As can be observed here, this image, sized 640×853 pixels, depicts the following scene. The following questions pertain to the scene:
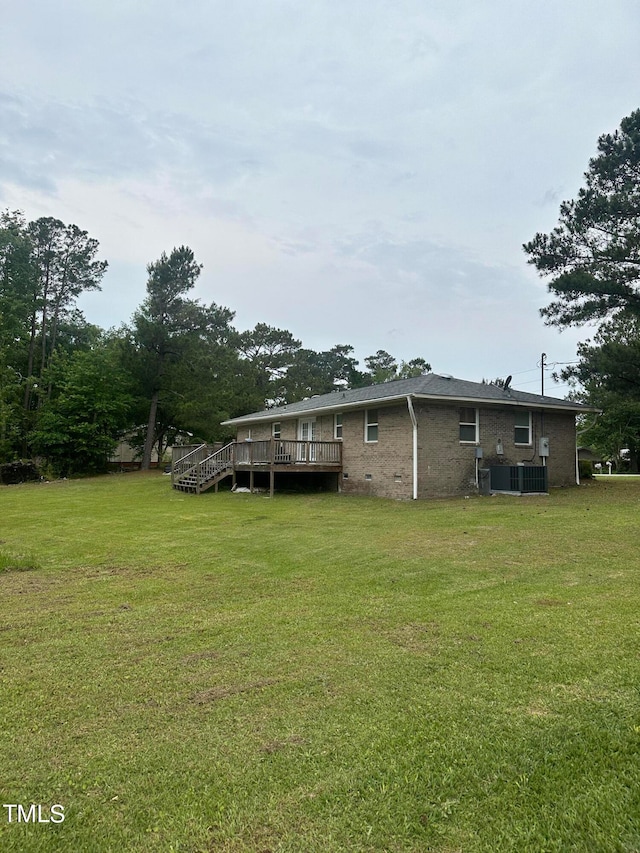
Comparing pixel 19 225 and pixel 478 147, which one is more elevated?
pixel 19 225

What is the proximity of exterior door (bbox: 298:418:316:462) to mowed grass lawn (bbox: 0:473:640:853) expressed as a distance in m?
11.4

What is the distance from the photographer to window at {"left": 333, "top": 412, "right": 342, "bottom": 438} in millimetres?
18016

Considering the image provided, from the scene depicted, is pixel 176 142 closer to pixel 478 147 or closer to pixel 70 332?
pixel 478 147

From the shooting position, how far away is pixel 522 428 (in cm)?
1659

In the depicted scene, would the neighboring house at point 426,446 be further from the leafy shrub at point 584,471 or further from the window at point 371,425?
the leafy shrub at point 584,471

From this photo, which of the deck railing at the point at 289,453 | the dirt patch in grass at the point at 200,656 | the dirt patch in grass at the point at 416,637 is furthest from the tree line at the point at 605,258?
the dirt patch in grass at the point at 200,656

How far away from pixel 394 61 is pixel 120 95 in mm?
7198

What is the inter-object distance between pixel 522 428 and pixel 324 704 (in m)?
15.4

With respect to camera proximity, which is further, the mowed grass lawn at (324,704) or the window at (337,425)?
the window at (337,425)

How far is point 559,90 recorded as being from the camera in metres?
13.5

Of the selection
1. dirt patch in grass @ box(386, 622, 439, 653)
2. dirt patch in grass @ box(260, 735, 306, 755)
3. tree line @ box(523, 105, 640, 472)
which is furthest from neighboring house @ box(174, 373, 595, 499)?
dirt patch in grass @ box(260, 735, 306, 755)

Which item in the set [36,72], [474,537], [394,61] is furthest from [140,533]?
[394,61]

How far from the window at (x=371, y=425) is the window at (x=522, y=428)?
15.0ft

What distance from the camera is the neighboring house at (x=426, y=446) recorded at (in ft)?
48.8
